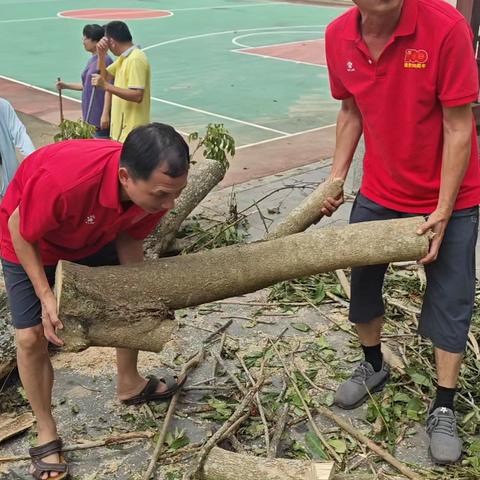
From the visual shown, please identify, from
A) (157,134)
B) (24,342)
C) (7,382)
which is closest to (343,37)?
(157,134)

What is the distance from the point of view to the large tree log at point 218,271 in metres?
2.64

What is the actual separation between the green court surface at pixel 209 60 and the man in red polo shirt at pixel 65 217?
21.6 ft

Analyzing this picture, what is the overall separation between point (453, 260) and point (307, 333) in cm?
138

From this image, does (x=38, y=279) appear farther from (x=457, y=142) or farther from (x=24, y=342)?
Answer: (x=457, y=142)

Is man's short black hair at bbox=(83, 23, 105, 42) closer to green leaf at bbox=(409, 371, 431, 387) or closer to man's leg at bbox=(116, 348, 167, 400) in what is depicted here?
man's leg at bbox=(116, 348, 167, 400)

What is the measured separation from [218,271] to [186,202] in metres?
2.46

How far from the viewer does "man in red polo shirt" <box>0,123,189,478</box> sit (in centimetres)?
240

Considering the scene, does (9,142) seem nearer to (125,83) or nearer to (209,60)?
(125,83)

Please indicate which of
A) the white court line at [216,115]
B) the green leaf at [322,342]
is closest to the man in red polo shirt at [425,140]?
the green leaf at [322,342]

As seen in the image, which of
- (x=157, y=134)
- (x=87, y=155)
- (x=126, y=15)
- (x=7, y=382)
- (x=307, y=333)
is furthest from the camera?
(x=126, y=15)

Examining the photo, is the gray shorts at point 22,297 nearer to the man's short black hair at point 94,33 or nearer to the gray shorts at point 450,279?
the gray shorts at point 450,279

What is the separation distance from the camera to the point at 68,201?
248 centimetres

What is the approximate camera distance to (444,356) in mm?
3076

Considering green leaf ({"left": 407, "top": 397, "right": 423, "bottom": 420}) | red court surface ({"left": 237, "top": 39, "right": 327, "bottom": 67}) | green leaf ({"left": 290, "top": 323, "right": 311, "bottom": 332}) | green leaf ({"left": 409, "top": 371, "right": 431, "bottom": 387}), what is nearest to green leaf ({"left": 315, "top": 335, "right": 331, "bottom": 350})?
green leaf ({"left": 290, "top": 323, "right": 311, "bottom": 332})
